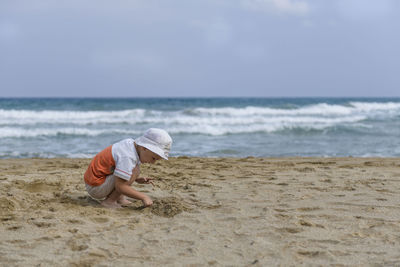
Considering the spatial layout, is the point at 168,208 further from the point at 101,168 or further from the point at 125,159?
the point at 101,168

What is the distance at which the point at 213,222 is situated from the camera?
144 inches

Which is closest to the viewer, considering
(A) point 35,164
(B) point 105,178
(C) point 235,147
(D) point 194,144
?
(B) point 105,178

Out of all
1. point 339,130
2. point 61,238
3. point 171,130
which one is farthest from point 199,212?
point 339,130

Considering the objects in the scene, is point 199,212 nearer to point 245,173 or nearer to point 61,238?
point 61,238

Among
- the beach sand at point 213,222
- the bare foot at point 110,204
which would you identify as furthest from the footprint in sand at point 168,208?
the bare foot at point 110,204

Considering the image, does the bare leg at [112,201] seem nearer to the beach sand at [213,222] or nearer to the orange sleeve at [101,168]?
the beach sand at [213,222]

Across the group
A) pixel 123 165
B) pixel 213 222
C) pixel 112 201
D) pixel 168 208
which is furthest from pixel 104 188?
pixel 213 222

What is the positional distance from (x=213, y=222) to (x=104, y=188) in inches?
46.1

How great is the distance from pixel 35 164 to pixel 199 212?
429 centimetres

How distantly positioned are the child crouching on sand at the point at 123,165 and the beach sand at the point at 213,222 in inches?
6.8

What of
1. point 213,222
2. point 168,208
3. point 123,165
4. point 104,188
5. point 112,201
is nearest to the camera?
point 213,222

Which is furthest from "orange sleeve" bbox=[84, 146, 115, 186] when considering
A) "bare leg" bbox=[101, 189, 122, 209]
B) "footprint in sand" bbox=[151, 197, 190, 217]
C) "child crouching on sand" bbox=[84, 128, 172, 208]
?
"footprint in sand" bbox=[151, 197, 190, 217]

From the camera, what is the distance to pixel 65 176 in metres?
5.73

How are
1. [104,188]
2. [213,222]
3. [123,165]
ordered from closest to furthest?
[213,222] < [123,165] < [104,188]
